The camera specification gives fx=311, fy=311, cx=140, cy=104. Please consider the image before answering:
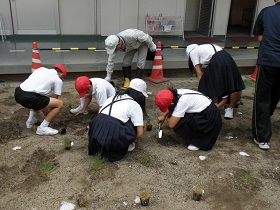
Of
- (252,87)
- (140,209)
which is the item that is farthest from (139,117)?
(252,87)

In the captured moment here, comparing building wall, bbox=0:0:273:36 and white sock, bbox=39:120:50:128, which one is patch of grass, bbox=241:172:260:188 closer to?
white sock, bbox=39:120:50:128

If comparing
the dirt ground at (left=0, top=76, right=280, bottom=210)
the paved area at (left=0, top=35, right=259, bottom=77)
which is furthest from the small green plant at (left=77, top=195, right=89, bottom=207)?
the paved area at (left=0, top=35, right=259, bottom=77)

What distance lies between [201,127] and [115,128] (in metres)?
1.13

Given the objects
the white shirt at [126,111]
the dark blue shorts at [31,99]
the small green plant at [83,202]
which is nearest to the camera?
the small green plant at [83,202]

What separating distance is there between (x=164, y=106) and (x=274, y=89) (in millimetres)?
1637

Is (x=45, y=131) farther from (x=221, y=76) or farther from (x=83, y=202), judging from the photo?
(x=221, y=76)

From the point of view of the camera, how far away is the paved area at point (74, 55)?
6.29 meters

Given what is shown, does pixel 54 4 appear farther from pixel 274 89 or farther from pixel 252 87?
pixel 274 89

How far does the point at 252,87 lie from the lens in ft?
22.2

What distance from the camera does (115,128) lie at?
3488 millimetres

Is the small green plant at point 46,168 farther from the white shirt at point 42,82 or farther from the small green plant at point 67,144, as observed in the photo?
the white shirt at point 42,82

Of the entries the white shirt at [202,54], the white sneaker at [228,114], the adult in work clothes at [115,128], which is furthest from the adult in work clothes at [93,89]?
the white sneaker at [228,114]

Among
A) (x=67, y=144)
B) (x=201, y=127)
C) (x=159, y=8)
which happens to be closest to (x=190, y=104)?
(x=201, y=127)

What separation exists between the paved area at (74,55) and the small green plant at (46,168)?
3132 millimetres
